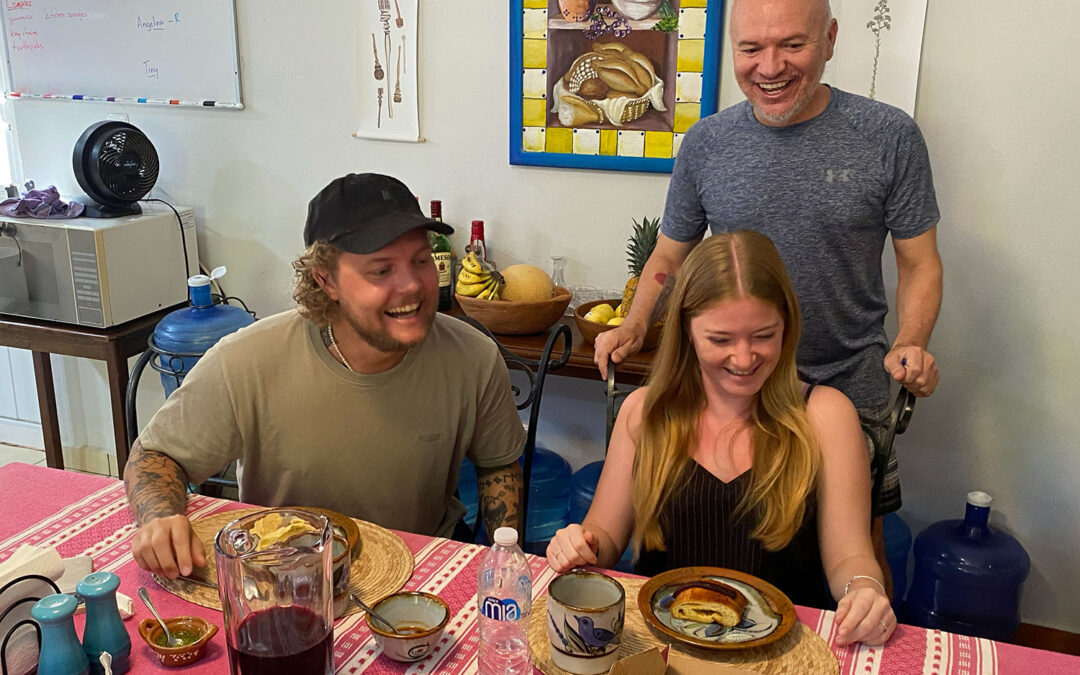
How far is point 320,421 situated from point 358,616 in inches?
18.3

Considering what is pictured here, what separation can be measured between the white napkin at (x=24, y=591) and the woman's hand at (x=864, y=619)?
1.01 m

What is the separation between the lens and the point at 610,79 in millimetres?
2758

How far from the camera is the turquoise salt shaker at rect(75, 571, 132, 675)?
3.81ft

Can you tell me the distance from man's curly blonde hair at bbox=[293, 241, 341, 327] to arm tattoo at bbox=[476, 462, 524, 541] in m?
0.44

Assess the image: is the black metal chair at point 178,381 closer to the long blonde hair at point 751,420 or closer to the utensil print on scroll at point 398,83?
the long blonde hair at point 751,420

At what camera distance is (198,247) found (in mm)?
3430

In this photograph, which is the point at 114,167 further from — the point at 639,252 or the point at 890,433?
the point at 890,433

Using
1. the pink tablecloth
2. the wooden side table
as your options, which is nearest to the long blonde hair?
the pink tablecloth

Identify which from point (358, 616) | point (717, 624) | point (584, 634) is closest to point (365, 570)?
point (358, 616)

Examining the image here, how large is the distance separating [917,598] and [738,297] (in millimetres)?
1538

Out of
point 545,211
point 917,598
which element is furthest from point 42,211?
point 917,598

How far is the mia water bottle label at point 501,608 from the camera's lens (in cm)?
115

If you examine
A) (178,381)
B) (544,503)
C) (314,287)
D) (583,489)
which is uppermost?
(314,287)

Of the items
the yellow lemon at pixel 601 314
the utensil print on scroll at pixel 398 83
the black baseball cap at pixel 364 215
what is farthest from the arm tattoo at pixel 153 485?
the utensil print on scroll at pixel 398 83
